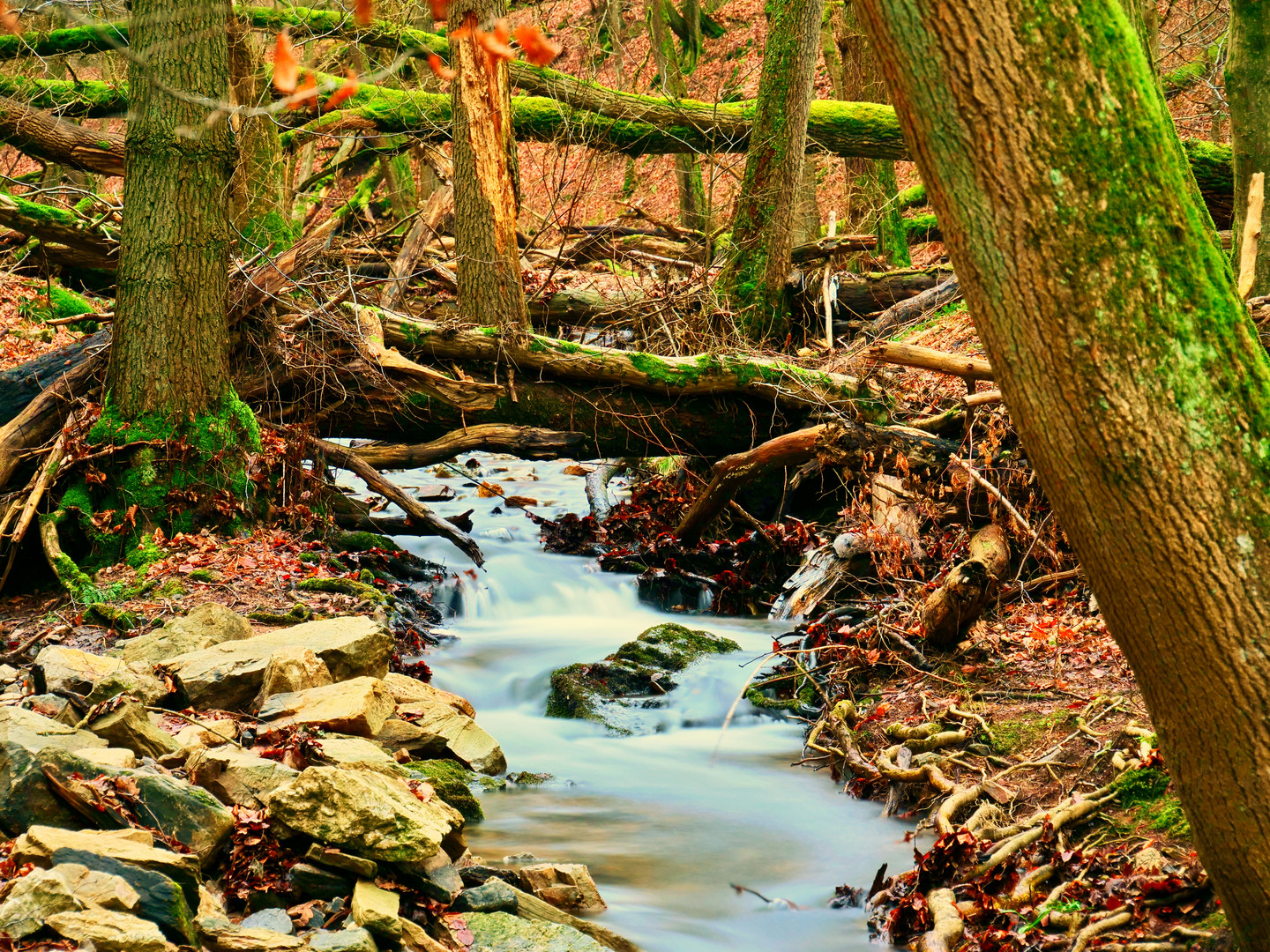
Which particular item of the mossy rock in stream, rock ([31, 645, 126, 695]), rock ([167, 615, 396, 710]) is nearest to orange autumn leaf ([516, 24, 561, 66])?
rock ([31, 645, 126, 695])

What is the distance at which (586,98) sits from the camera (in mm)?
12328

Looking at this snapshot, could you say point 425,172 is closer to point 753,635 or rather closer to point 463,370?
point 463,370

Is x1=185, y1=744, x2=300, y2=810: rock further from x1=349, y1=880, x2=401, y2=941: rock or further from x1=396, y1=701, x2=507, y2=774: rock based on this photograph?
x1=396, y1=701, x2=507, y2=774: rock

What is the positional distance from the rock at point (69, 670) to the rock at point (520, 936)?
2.13 meters

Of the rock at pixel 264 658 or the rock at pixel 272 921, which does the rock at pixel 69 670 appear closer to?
the rock at pixel 264 658

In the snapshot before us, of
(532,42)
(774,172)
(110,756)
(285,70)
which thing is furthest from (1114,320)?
(774,172)

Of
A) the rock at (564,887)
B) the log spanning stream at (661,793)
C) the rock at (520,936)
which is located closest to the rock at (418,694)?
the log spanning stream at (661,793)

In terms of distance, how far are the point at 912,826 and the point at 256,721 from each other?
3283 millimetres

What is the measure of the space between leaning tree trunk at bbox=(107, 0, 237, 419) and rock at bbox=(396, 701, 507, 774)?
2929 mm

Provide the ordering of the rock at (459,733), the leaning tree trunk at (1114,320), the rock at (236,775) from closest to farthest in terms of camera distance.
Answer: the leaning tree trunk at (1114,320) < the rock at (236,775) < the rock at (459,733)

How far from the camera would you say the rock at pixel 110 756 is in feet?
12.9

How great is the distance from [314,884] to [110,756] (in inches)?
38.2

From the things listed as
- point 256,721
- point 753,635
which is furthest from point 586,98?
point 256,721

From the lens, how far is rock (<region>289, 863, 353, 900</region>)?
151 inches
